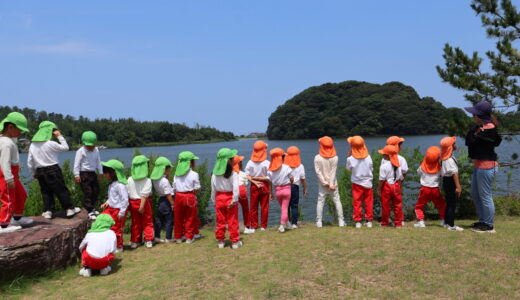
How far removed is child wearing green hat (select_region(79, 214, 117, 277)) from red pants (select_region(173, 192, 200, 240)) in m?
1.43

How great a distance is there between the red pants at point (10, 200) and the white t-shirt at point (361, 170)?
5.81 m

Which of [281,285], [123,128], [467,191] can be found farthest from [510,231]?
[123,128]

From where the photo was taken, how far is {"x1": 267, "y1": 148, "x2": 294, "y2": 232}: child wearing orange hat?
7.29 m

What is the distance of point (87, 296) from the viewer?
4668mm

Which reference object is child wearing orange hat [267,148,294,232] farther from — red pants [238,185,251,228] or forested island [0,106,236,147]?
forested island [0,106,236,147]

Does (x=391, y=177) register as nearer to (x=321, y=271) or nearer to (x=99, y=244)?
(x=321, y=271)

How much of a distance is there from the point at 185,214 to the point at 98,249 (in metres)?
1.82

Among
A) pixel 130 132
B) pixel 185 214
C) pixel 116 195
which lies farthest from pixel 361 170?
pixel 130 132

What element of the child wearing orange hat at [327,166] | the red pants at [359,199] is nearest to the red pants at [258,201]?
the child wearing orange hat at [327,166]

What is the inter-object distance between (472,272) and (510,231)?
2510mm

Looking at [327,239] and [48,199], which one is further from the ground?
[48,199]

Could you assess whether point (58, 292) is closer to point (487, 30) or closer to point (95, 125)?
point (487, 30)

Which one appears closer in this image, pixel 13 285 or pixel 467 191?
pixel 13 285

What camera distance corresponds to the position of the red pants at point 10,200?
17.3 feet
